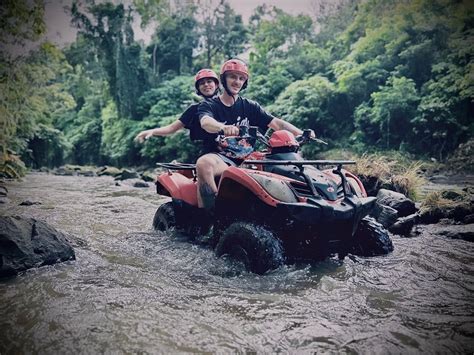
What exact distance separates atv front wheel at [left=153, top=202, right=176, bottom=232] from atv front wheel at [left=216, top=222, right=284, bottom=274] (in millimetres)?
1526

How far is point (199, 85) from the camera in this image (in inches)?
154

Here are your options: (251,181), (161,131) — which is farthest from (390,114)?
(251,181)

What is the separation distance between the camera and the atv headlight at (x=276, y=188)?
2.49 m

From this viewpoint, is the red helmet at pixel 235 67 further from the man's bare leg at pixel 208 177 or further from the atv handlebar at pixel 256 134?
the man's bare leg at pixel 208 177

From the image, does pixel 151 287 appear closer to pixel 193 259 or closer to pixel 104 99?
pixel 193 259

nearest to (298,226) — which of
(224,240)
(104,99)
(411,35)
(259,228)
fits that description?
(259,228)

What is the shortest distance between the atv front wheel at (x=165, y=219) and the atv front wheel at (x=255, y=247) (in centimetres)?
153

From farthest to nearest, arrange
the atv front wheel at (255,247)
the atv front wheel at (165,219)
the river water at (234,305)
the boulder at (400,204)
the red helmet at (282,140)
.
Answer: the boulder at (400,204)
the atv front wheel at (165,219)
the red helmet at (282,140)
the atv front wheel at (255,247)
the river water at (234,305)

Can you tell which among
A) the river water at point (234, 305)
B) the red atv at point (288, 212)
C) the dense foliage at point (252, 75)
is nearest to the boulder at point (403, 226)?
the river water at point (234, 305)

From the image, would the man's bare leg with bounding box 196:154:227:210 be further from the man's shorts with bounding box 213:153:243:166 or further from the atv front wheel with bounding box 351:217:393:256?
the atv front wheel with bounding box 351:217:393:256

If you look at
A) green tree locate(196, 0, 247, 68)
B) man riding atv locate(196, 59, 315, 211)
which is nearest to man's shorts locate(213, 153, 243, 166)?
man riding atv locate(196, 59, 315, 211)

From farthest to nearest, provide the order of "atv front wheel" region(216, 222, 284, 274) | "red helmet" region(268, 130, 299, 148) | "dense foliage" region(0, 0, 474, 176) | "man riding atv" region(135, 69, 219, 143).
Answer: "dense foliage" region(0, 0, 474, 176), "man riding atv" region(135, 69, 219, 143), "red helmet" region(268, 130, 299, 148), "atv front wheel" region(216, 222, 284, 274)

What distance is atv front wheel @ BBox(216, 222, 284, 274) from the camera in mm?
2471

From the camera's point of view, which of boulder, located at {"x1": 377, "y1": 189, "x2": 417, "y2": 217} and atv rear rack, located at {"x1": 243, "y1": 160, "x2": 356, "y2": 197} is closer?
atv rear rack, located at {"x1": 243, "y1": 160, "x2": 356, "y2": 197}
